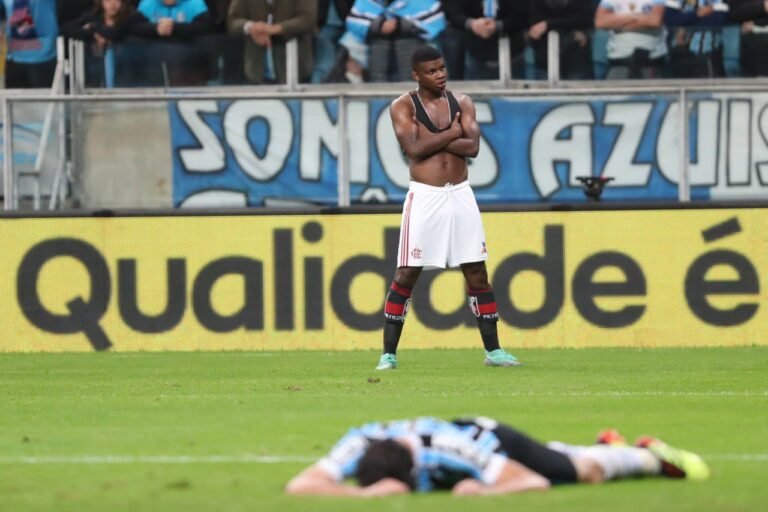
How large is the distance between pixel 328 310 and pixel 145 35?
4.02 m

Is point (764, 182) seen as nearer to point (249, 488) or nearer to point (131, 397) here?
point (131, 397)

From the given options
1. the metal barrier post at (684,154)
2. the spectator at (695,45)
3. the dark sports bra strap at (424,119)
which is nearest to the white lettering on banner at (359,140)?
the metal barrier post at (684,154)

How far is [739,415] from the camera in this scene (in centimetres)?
1053

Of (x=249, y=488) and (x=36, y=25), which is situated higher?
(x=36, y=25)

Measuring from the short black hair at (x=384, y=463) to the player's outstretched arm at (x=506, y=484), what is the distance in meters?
0.24

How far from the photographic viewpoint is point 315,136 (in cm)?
1836

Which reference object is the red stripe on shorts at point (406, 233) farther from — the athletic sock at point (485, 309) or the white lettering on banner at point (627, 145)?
the white lettering on banner at point (627, 145)

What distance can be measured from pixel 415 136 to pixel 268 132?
465 cm

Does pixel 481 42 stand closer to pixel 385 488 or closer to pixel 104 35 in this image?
pixel 104 35

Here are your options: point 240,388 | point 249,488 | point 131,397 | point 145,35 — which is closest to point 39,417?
point 131,397

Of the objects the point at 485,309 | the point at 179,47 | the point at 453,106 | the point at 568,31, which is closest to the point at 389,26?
the point at 568,31

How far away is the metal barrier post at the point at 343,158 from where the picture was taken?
18203mm

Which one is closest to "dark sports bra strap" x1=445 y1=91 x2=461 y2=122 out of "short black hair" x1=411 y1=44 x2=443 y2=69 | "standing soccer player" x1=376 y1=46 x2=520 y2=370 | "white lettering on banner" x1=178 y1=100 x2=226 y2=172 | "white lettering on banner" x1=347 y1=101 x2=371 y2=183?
"standing soccer player" x1=376 y1=46 x2=520 y2=370

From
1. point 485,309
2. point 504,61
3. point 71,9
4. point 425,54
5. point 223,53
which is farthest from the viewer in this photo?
point 71,9
